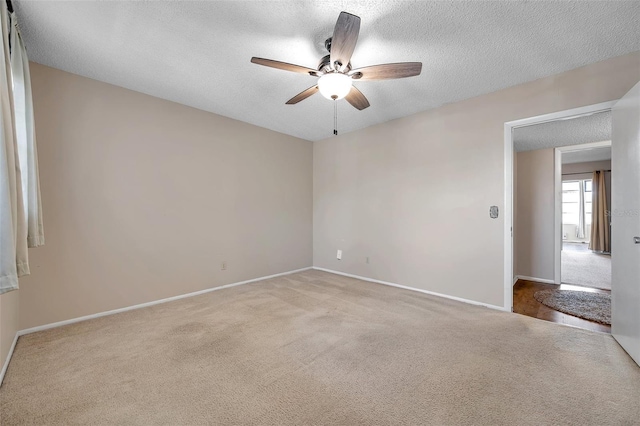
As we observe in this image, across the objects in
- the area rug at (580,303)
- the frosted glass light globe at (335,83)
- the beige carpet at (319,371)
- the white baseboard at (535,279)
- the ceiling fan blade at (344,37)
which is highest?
the ceiling fan blade at (344,37)

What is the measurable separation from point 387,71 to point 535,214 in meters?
4.26

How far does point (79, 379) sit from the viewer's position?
67.6 inches

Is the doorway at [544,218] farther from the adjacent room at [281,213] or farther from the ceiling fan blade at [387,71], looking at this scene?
the ceiling fan blade at [387,71]

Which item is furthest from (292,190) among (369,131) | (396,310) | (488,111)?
(488,111)

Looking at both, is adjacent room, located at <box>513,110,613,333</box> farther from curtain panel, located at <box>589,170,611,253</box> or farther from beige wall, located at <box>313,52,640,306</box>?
curtain panel, located at <box>589,170,611,253</box>

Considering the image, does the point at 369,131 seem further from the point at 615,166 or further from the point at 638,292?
the point at 638,292

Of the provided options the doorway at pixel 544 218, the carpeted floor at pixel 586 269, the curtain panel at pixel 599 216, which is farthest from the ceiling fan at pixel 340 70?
the curtain panel at pixel 599 216

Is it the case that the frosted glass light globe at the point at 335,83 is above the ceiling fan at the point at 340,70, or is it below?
below

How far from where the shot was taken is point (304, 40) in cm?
207

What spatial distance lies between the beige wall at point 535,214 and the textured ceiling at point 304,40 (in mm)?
2479

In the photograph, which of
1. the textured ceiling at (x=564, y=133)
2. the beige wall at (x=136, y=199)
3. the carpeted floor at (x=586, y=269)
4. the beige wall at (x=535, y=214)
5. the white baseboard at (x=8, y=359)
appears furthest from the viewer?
the beige wall at (x=535, y=214)

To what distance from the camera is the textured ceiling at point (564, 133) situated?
334 centimetres

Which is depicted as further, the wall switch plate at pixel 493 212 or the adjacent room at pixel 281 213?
the wall switch plate at pixel 493 212

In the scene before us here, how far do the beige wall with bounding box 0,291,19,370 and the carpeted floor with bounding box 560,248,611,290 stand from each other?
6.71m
